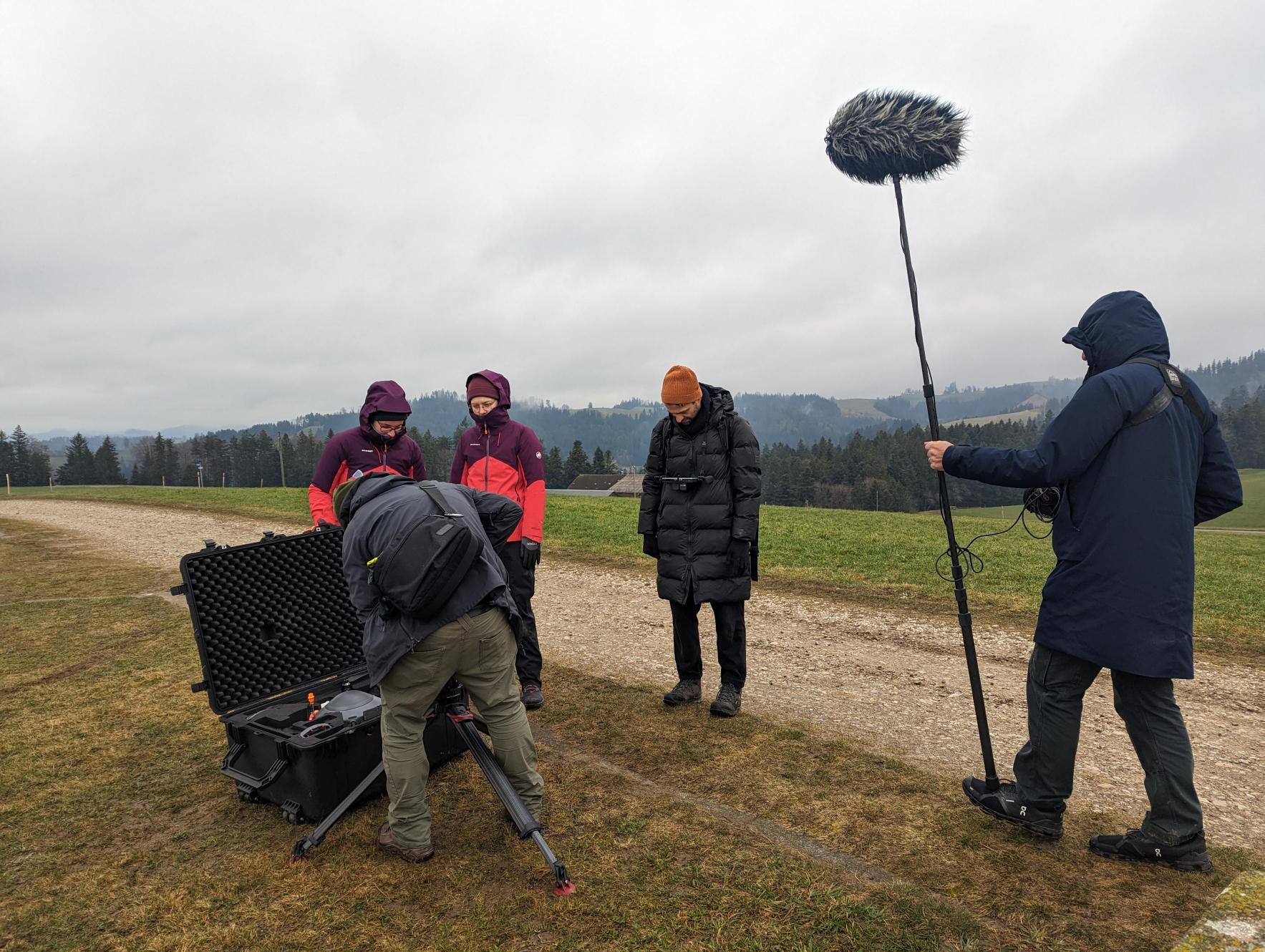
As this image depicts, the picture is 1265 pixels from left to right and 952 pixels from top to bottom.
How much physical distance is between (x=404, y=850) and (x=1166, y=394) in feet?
14.5

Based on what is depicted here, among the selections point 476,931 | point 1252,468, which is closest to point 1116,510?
point 476,931

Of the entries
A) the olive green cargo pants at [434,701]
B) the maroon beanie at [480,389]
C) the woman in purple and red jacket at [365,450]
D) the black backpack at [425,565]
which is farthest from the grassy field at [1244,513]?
the black backpack at [425,565]

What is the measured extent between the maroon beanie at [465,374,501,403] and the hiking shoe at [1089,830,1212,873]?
15.8ft

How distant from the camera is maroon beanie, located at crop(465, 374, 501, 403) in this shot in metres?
5.48

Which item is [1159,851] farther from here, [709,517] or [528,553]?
[528,553]

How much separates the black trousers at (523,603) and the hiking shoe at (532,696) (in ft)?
0.14

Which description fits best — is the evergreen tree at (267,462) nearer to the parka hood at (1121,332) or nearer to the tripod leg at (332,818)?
the tripod leg at (332,818)

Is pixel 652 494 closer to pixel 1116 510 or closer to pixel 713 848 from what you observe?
pixel 713 848

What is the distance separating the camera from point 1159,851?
3.36 metres

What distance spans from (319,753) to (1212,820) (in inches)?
202

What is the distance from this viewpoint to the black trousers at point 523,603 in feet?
17.9

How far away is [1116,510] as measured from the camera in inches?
129

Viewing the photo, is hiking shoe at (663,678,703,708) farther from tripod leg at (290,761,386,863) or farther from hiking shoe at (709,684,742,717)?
tripod leg at (290,761,386,863)

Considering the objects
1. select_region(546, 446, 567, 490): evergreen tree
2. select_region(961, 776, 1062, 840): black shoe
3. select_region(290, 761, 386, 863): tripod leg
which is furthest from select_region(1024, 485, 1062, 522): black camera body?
select_region(546, 446, 567, 490): evergreen tree
